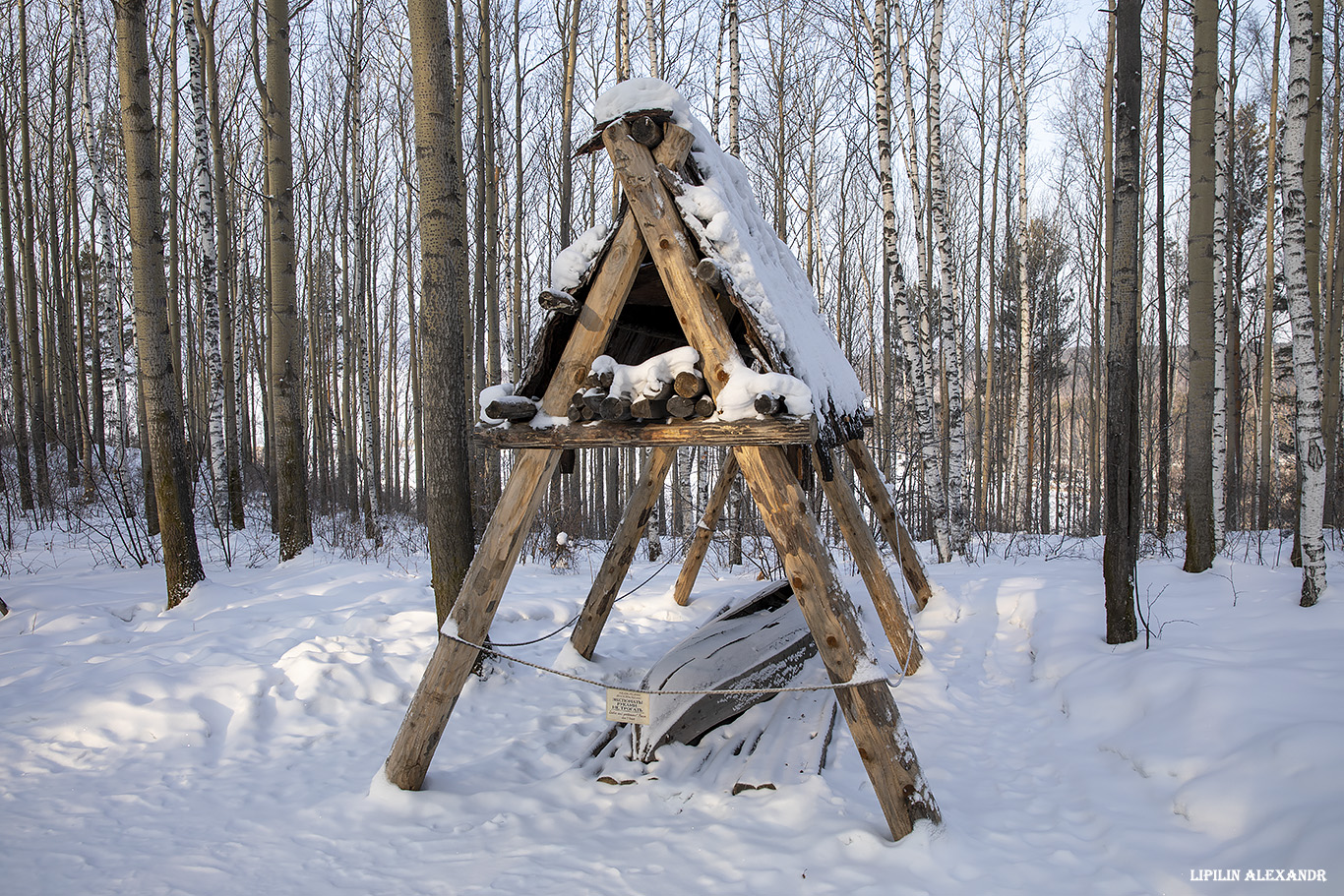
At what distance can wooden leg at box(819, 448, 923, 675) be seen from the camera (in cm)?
496

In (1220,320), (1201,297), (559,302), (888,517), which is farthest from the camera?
(1220,320)

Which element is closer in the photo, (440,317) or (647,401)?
(647,401)

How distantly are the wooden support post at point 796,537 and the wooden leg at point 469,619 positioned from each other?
1.02 meters

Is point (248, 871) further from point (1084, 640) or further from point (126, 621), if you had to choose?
point (1084, 640)

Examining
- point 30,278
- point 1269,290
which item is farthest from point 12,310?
point 1269,290

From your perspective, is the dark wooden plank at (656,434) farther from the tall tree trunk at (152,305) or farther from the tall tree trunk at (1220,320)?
the tall tree trunk at (1220,320)

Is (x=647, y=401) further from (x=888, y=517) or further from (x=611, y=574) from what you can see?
(x=888, y=517)

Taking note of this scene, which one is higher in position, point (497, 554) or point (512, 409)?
point (512, 409)

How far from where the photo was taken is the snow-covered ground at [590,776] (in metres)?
2.59

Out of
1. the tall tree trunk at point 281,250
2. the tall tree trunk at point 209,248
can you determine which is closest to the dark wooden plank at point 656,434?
the tall tree trunk at point 281,250

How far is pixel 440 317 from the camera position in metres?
4.55

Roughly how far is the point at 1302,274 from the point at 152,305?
9.35 m

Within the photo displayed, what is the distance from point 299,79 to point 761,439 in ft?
64.8

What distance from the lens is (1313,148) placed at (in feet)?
31.3
